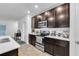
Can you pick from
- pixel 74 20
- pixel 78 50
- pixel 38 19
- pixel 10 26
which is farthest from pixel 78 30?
pixel 38 19

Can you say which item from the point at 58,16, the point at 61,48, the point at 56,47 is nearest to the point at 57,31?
the point at 58,16

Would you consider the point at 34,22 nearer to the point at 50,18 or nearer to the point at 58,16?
the point at 50,18

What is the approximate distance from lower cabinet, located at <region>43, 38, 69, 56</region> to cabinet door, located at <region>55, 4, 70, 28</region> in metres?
0.68

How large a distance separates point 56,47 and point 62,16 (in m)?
1.17

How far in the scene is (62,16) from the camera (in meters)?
3.74

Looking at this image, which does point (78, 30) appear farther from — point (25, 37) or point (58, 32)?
point (25, 37)

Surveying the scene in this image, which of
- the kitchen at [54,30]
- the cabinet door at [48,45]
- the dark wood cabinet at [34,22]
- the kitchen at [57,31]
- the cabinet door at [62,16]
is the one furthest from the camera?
the dark wood cabinet at [34,22]

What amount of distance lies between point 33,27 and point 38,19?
1.02 m

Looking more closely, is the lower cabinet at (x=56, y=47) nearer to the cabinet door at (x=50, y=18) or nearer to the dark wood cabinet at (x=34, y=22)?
the cabinet door at (x=50, y=18)

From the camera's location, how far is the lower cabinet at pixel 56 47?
3035 mm

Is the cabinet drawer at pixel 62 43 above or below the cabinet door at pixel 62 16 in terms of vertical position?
below

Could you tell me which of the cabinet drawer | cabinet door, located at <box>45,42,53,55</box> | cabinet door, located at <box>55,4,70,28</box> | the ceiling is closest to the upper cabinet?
cabinet door, located at <box>55,4,70,28</box>

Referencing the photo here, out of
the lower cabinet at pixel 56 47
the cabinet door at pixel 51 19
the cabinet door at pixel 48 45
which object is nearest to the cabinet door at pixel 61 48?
the lower cabinet at pixel 56 47

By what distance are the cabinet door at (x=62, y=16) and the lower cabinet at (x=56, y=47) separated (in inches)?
26.8
